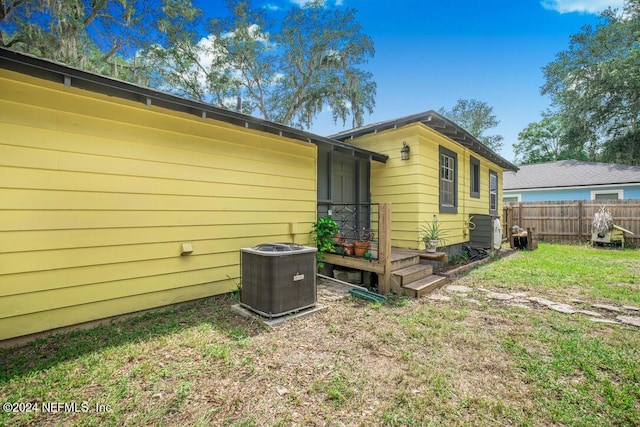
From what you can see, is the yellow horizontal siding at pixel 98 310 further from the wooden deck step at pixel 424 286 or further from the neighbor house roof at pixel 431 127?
the neighbor house roof at pixel 431 127

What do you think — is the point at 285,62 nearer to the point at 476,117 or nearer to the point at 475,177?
the point at 475,177

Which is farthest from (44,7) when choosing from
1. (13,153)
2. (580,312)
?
(580,312)

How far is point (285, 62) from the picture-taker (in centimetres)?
1377

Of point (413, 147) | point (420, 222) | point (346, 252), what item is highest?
point (413, 147)

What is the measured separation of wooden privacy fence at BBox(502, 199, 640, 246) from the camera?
9.95 meters

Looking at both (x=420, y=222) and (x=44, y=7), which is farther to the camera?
(x=44, y=7)

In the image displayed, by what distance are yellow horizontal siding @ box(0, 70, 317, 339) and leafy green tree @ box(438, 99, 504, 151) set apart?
2468 cm

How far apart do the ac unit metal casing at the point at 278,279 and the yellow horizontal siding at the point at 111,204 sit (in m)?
0.86

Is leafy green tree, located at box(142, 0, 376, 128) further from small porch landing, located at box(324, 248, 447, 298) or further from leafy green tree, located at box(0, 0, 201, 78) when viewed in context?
small porch landing, located at box(324, 248, 447, 298)

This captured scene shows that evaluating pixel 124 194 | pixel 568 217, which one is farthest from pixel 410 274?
pixel 568 217

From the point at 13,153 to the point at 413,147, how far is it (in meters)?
5.87

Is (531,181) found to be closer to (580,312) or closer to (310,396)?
(580,312)

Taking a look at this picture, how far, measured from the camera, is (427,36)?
31.5ft

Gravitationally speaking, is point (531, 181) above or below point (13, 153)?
above
